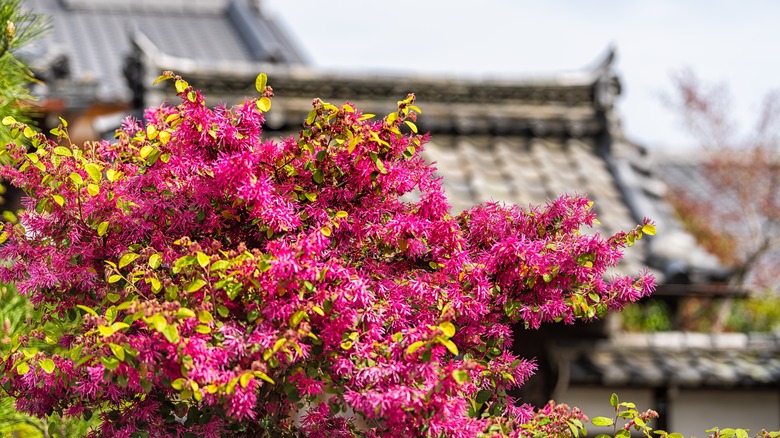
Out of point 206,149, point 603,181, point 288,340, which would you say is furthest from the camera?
point 603,181

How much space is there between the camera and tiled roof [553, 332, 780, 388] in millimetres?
7250

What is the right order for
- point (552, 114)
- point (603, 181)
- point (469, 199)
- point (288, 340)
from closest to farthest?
point (288, 340), point (469, 199), point (603, 181), point (552, 114)

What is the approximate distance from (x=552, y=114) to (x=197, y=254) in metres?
6.48

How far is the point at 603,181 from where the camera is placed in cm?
819

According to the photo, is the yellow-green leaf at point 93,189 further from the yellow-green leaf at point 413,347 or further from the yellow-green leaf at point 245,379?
the yellow-green leaf at point 413,347

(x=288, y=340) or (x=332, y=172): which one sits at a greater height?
(x=332, y=172)

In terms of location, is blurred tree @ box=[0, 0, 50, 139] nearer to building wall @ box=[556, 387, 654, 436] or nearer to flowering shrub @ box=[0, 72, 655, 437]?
flowering shrub @ box=[0, 72, 655, 437]

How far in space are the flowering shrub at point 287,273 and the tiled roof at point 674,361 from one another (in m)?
4.09

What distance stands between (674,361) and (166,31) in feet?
41.9

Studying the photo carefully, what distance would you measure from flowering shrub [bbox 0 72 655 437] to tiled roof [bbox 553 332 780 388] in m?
4.09

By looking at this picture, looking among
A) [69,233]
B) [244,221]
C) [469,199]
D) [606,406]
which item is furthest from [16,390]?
[606,406]

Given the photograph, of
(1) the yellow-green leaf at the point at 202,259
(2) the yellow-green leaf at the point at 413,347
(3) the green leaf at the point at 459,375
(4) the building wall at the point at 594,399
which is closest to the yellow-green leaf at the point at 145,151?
(1) the yellow-green leaf at the point at 202,259

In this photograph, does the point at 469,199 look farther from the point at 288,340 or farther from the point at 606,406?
the point at 288,340

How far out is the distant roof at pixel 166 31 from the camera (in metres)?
15.7
